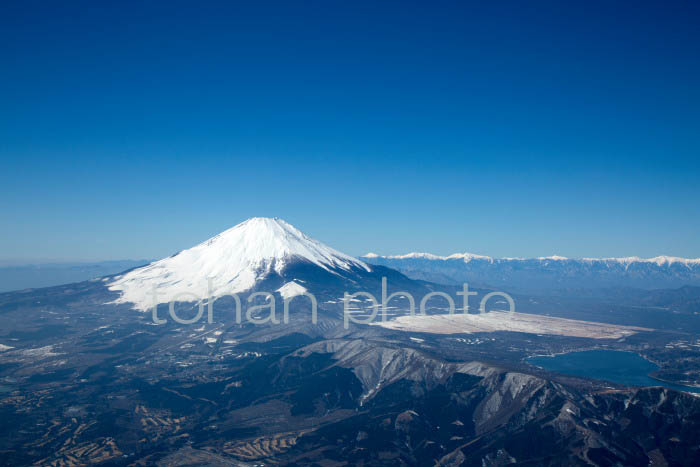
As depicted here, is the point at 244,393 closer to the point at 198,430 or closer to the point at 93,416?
the point at 198,430

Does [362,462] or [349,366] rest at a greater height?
[349,366]

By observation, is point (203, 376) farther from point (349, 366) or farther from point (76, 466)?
point (76, 466)

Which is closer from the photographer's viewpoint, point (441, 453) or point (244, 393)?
point (441, 453)

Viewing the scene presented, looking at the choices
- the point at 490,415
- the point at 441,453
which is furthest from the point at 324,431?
the point at 490,415

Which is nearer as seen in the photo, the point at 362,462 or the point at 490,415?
the point at 362,462

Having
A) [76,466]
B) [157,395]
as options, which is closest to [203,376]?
[157,395]

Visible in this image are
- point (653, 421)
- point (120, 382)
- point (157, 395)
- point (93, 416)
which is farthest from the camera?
point (120, 382)

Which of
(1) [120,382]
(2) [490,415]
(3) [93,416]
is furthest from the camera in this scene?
(1) [120,382]

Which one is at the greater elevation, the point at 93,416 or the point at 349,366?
the point at 349,366

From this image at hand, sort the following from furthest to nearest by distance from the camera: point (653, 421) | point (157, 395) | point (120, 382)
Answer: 1. point (120, 382)
2. point (157, 395)
3. point (653, 421)
